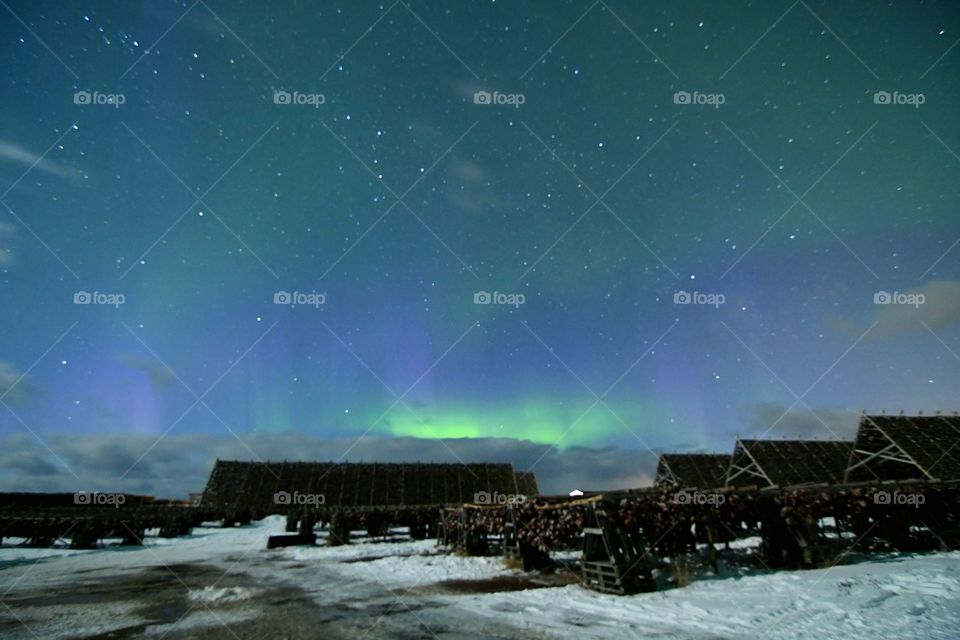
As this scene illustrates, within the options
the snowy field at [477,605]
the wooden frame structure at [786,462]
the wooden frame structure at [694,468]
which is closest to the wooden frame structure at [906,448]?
the wooden frame structure at [786,462]

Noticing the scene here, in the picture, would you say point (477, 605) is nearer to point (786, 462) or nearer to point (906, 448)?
point (906, 448)

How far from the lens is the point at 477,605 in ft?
34.5

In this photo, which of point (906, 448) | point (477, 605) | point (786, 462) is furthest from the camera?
point (786, 462)

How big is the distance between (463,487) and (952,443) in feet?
123

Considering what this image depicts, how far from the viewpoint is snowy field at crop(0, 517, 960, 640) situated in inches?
303

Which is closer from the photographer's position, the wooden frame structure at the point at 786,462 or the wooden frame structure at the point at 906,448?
the wooden frame structure at the point at 906,448

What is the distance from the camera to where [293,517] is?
37812 mm

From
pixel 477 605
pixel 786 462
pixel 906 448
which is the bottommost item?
pixel 477 605

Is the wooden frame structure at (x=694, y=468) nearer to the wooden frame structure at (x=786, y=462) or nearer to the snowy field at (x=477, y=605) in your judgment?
the wooden frame structure at (x=786, y=462)

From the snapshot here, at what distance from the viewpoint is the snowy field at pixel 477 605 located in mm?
7707

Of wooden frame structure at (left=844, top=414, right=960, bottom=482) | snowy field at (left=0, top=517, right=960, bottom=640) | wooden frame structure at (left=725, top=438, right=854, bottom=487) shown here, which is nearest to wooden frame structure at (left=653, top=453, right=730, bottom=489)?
wooden frame structure at (left=725, top=438, right=854, bottom=487)

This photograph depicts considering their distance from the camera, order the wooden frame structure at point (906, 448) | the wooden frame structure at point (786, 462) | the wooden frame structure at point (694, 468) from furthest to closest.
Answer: the wooden frame structure at point (694, 468), the wooden frame structure at point (786, 462), the wooden frame structure at point (906, 448)

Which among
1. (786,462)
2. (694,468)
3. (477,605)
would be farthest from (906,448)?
(477,605)

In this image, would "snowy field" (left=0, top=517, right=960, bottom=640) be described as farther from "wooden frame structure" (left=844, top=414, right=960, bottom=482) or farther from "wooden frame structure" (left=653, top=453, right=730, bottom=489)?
"wooden frame structure" (left=653, top=453, right=730, bottom=489)
